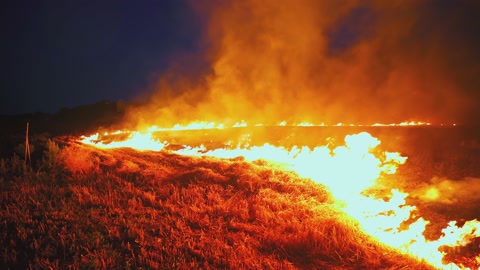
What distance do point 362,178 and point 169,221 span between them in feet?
17.6

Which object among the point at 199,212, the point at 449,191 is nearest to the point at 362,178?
the point at 449,191

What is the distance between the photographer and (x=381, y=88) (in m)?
16.2

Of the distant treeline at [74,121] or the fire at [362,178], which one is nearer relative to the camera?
the fire at [362,178]

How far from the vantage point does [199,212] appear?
6.77 m

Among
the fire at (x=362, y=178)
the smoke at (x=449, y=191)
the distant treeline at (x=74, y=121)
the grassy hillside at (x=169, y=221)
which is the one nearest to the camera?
the grassy hillside at (x=169, y=221)

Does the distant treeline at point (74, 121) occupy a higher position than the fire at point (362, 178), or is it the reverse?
the distant treeline at point (74, 121)

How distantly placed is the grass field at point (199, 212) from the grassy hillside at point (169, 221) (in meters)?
0.02

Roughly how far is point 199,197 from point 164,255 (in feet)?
8.63

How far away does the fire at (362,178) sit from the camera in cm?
570

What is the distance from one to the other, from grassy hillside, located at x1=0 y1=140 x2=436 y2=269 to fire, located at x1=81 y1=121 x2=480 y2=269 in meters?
0.51

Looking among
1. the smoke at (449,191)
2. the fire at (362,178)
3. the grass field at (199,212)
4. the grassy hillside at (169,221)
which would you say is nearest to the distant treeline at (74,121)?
the fire at (362,178)

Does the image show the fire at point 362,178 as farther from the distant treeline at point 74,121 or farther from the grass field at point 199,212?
the distant treeline at point 74,121

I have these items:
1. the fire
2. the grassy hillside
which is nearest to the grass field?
the grassy hillside

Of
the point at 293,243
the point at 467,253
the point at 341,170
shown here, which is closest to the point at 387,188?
the point at 341,170
